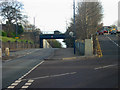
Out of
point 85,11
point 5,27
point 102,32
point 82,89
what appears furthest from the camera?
point 5,27

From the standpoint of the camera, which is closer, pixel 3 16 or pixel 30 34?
pixel 3 16

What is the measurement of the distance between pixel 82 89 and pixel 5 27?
56086mm

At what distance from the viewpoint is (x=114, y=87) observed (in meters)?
7.81

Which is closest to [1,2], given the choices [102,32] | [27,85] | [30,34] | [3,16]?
[3,16]

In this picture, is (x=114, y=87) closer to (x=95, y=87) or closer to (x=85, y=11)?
(x=95, y=87)

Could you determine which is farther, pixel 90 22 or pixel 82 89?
pixel 90 22

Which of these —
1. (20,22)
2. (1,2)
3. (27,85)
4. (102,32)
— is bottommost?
(27,85)

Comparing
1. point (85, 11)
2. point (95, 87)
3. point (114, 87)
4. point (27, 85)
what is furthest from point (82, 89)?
point (85, 11)

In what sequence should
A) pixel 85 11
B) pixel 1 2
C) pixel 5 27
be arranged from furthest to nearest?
1. pixel 5 27
2. pixel 1 2
3. pixel 85 11

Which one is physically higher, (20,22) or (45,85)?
(20,22)

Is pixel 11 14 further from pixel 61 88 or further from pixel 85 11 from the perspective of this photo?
pixel 61 88

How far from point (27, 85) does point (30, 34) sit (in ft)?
206

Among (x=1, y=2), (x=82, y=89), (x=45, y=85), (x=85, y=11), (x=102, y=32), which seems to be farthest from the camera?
(x=1, y=2)

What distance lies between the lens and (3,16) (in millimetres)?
56688
